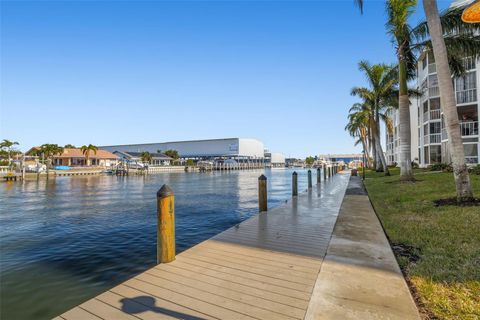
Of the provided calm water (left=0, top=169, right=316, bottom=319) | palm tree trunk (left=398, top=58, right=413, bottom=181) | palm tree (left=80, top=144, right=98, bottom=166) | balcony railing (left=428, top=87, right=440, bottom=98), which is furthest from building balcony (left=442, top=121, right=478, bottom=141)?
palm tree (left=80, top=144, right=98, bottom=166)

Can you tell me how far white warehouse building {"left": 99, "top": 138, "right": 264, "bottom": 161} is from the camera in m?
124

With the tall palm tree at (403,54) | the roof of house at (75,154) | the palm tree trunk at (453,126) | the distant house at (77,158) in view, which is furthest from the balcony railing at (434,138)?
the roof of house at (75,154)

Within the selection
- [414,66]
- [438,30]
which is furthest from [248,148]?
[438,30]

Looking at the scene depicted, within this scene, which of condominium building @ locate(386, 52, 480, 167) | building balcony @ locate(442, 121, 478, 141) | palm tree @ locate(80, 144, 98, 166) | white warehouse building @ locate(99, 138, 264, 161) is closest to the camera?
building balcony @ locate(442, 121, 478, 141)

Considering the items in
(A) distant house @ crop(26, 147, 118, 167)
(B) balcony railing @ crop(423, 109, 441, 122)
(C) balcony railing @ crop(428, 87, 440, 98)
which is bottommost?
(A) distant house @ crop(26, 147, 118, 167)

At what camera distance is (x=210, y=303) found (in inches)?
134

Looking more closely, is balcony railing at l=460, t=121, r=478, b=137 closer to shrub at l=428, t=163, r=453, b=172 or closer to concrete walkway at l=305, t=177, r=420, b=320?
shrub at l=428, t=163, r=453, b=172

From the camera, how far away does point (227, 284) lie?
3.93 m

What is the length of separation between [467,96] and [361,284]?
95.1 feet

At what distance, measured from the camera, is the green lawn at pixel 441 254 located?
3.30 meters

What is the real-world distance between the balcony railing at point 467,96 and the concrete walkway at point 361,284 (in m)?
25.9

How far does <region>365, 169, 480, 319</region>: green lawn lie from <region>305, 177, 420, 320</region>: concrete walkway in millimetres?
252

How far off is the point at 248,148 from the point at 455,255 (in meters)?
126

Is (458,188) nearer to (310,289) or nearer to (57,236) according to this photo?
(310,289)
